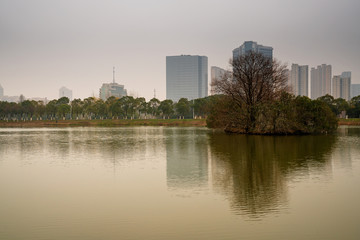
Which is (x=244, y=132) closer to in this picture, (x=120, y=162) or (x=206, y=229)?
A: (x=120, y=162)

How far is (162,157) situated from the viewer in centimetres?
2231

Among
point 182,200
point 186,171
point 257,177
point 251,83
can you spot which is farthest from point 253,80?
point 182,200

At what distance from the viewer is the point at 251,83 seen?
50938mm

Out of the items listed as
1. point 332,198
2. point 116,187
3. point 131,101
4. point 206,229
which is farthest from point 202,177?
point 131,101

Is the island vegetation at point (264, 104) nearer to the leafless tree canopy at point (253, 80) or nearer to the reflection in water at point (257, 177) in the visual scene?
the leafless tree canopy at point (253, 80)

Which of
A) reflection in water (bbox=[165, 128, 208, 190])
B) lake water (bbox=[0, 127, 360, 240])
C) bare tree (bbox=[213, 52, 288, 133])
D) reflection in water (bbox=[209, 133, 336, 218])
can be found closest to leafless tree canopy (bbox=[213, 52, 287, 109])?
bare tree (bbox=[213, 52, 288, 133])

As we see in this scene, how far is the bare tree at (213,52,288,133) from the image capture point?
49.6m

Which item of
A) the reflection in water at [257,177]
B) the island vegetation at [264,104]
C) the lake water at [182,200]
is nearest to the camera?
the lake water at [182,200]

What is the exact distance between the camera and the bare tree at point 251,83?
49.6m

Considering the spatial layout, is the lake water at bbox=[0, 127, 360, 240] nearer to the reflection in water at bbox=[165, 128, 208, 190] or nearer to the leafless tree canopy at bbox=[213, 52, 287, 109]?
the reflection in water at bbox=[165, 128, 208, 190]

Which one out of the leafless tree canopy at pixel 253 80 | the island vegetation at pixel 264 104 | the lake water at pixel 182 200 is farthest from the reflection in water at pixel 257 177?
the leafless tree canopy at pixel 253 80

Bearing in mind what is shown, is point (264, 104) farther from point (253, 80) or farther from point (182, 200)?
point (182, 200)

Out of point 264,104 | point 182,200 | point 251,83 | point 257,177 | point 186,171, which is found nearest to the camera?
point 182,200

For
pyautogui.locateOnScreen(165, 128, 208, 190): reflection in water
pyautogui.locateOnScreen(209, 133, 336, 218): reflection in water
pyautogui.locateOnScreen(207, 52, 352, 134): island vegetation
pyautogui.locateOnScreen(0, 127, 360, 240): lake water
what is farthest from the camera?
pyautogui.locateOnScreen(207, 52, 352, 134): island vegetation
